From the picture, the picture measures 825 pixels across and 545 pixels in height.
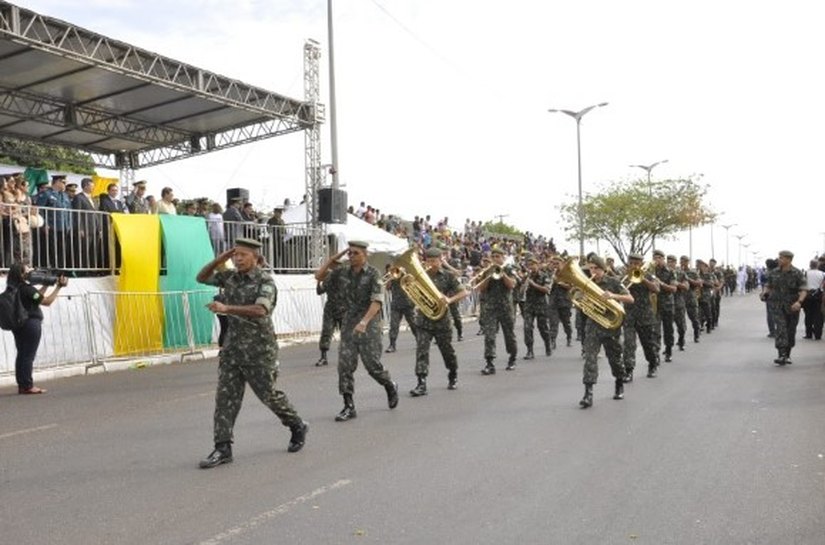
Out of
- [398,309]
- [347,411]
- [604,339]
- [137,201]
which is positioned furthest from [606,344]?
[137,201]

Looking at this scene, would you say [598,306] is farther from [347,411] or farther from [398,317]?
[398,317]

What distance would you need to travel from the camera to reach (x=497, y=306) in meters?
13.3

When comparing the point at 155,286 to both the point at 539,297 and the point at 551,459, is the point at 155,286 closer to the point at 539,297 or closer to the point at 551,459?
the point at 539,297

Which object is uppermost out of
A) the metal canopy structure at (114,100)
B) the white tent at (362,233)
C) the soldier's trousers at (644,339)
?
the metal canopy structure at (114,100)

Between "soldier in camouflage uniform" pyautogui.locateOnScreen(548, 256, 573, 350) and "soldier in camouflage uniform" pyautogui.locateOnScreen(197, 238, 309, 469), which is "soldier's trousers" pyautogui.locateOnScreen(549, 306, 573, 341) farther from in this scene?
"soldier in camouflage uniform" pyautogui.locateOnScreen(197, 238, 309, 469)

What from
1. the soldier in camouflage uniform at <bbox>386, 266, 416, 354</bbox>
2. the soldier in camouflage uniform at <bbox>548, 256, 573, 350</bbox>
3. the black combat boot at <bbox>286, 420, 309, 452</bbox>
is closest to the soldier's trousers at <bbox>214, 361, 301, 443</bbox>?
the black combat boot at <bbox>286, 420, 309, 452</bbox>

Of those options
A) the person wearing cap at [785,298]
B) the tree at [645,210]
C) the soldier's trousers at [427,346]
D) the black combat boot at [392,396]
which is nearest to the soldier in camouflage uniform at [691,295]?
the person wearing cap at [785,298]

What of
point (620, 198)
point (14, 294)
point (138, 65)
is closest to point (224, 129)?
point (138, 65)

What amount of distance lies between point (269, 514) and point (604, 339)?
224 inches

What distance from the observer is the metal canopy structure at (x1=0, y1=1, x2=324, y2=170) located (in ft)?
51.8

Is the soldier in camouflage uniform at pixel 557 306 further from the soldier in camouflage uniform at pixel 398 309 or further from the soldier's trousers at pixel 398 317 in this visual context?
the soldier in camouflage uniform at pixel 398 309

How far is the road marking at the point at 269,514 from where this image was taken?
4.87 m

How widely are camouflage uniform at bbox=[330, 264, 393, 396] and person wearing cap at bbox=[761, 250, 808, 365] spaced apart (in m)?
7.60

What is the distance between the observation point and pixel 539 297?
16.3 metres
